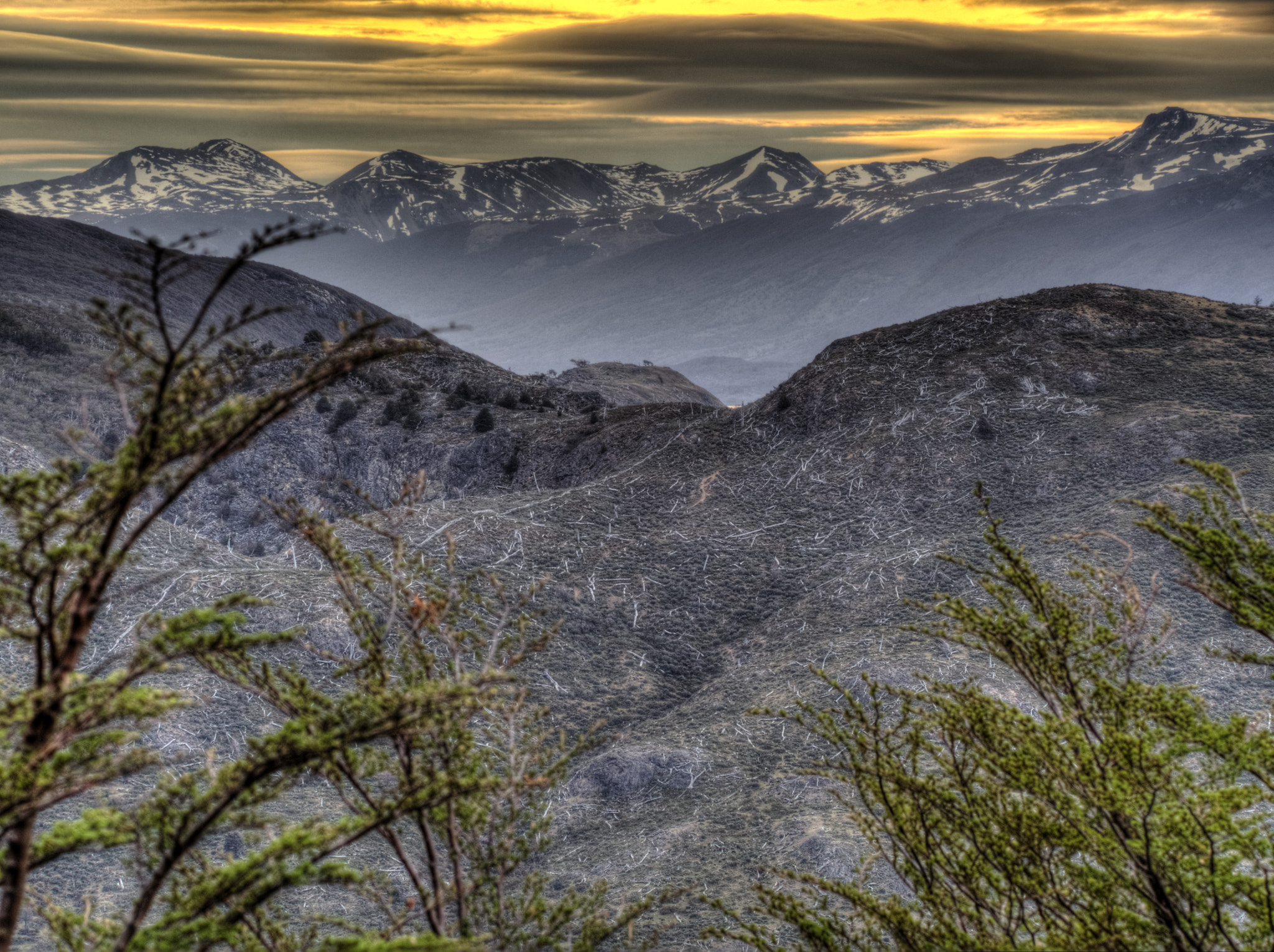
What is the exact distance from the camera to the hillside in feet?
43.4

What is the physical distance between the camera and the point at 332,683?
15375 mm

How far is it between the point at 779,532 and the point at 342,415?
20.4 m

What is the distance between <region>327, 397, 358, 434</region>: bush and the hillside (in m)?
4.37

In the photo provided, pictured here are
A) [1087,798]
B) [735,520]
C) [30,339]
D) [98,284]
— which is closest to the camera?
[1087,798]

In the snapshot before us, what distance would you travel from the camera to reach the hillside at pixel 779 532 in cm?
1324

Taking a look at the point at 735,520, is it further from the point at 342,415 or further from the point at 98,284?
the point at 98,284

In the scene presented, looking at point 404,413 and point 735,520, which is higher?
point 735,520

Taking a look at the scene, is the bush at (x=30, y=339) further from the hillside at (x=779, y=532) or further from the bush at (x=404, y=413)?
the bush at (x=404, y=413)

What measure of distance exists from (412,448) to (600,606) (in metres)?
16.3

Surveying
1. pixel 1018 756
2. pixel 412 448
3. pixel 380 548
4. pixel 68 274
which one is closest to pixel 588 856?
pixel 1018 756

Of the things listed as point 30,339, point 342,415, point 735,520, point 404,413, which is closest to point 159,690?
point 735,520

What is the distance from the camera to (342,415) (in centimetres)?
3403

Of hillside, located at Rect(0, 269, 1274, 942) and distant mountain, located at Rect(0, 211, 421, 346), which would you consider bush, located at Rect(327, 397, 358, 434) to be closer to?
hillside, located at Rect(0, 269, 1274, 942)

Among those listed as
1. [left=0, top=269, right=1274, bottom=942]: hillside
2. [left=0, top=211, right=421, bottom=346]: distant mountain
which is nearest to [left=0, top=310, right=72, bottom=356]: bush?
[left=0, top=211, right=421, bottom=346]: distant mountain
